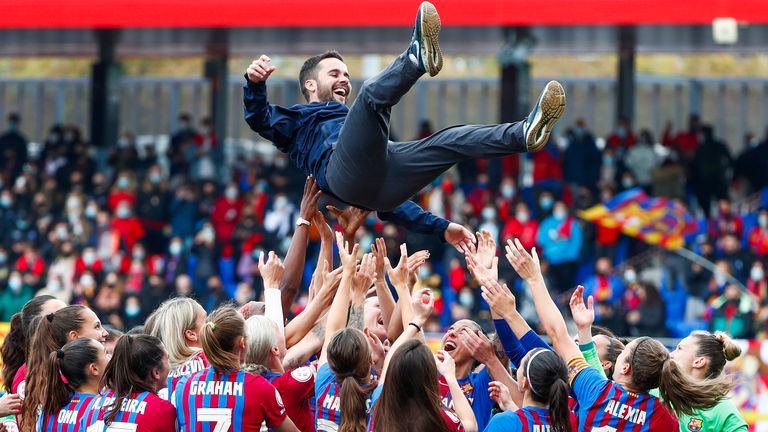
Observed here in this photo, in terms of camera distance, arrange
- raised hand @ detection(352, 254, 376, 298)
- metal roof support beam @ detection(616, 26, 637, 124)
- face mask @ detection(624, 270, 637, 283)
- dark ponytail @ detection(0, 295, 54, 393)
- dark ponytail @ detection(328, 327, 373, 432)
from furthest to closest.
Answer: metal roof support beam @ detection(616, 26, 637, 124) → face mask @ detection(624, 270, 637, 283) → dark ponytail @ detection(0, 295, 54, 393) → raised hand @ detection(352, 254, 376, 298) → dark ponytail @ detection(328, 327, 373, 432)

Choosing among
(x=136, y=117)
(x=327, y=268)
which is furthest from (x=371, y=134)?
(x=136, y=117)

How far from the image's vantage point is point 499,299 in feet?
19.6

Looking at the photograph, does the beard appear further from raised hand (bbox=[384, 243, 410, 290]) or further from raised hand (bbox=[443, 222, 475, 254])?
raised hand (bbox=[384, 243, 410, 290])

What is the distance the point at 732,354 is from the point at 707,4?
33.4ft

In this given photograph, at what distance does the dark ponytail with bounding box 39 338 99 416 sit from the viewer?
229 inches

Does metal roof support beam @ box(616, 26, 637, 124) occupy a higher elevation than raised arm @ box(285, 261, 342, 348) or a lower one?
higher

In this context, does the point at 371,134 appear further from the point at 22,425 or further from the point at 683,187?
the point at 683,187

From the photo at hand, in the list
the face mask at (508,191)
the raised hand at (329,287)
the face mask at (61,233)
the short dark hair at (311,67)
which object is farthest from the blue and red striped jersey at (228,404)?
the face mask at (61,233)

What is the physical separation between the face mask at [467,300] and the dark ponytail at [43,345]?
9544 mm

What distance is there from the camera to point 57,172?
18906mm

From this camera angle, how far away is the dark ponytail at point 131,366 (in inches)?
222

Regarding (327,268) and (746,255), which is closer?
(327,268)

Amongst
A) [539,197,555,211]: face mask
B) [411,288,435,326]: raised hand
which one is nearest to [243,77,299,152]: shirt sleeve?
[411,288,435,326]: raised hand

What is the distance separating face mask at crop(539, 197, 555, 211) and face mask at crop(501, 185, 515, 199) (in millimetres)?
676
